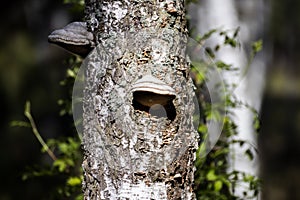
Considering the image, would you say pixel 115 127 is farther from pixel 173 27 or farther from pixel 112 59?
pixel 173 27

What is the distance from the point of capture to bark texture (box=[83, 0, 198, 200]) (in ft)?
6.06

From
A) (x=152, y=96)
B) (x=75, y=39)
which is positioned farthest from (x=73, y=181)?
(x=152, y=96)

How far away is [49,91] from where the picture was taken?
383 inches

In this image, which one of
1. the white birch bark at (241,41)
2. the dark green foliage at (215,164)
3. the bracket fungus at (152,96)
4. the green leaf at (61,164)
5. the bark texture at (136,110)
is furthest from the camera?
the white birch bark at (241,41)

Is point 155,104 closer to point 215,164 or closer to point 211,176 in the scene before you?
point 211,176

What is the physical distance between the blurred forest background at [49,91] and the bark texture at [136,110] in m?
4.53

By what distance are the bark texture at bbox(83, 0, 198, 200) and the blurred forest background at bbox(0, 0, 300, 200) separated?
14.9 ft

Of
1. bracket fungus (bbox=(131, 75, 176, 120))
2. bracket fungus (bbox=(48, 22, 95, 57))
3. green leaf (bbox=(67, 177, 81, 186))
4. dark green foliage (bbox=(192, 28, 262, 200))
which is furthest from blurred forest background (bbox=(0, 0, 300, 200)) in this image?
bracket fungus (bbox=(131, 75, 176, 120))

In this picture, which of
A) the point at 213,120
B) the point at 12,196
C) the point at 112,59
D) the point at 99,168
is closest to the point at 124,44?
the point at 112,59

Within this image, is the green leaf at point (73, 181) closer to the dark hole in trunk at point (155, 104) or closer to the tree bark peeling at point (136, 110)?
the tree bark peeling at point (136, 110)

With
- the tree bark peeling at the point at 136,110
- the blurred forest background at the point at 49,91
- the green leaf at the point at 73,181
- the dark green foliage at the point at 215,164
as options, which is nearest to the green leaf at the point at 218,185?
the dark green foliage at the point at 215,164

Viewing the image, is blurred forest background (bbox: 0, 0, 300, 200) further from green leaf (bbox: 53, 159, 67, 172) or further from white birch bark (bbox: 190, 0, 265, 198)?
green leaf (bbox: 53, 159, 67, 172)

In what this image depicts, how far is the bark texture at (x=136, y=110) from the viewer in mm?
1846

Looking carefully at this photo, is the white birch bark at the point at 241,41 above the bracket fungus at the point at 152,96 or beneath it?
above
